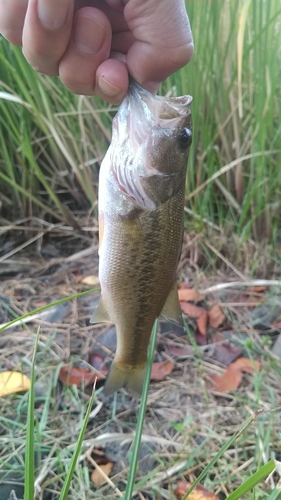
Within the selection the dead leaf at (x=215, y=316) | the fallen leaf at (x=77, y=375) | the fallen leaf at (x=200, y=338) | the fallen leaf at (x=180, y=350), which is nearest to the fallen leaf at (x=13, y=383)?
the fallen leaf at (x=77, y=375)

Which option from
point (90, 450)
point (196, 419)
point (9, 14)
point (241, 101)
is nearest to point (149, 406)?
point (196, 419)

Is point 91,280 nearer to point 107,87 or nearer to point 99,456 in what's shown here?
point 99,456

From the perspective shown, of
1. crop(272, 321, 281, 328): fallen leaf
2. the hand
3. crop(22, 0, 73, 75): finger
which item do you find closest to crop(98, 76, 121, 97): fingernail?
the hand

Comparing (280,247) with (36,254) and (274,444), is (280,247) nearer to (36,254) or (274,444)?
(274,444)

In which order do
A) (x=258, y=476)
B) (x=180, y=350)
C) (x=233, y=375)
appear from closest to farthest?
(x=258, y=476), (x=233, y=375), (x=180, y=350)

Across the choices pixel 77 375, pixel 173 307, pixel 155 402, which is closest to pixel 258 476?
pixel 173 307
